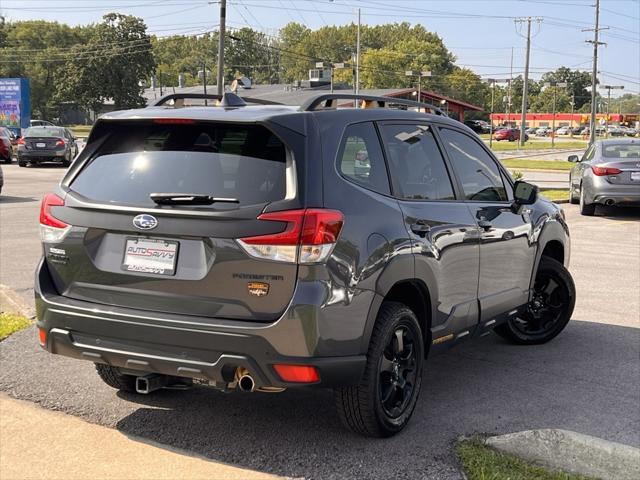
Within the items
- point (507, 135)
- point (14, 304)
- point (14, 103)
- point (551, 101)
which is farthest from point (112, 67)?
point (551, 101)

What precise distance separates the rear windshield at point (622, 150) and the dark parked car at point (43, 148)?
2062 cm

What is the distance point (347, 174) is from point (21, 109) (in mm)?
44902

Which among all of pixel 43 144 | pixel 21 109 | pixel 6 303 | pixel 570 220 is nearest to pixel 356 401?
pixel 6 303

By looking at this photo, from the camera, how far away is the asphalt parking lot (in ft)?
13.6

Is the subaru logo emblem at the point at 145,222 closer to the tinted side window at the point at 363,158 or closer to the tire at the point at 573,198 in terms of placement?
the tinted side window at the point at 363,158

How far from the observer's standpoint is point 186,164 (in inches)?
160

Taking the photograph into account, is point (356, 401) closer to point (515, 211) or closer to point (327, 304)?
point (327, 304)

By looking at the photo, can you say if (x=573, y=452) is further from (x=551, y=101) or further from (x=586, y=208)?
(x=551, y=101)

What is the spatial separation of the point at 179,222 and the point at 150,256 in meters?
0.25

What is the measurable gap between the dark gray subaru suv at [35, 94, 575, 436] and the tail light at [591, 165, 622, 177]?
11.8 metres

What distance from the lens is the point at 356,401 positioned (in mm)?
4148

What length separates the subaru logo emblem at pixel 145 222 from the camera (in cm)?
393

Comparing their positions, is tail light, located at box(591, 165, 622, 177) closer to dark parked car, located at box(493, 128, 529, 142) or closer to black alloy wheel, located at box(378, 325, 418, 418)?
black alloy wheel, located at box(378, 325, 418, 418)

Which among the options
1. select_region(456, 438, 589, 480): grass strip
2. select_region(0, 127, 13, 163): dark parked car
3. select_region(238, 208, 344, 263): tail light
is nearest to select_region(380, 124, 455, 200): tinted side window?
select_region(238, 208, 344, 263): tail light
